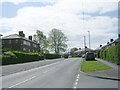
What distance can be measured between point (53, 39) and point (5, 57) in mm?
86128

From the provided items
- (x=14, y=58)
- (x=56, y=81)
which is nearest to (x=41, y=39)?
(x=14, y=58)

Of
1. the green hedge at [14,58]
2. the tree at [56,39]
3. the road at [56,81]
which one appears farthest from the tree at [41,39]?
the road at [56,81]

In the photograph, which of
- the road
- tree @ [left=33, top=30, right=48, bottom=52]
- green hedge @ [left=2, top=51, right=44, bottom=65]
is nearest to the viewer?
the road

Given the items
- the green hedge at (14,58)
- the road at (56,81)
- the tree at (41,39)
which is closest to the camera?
the road at (56,81)

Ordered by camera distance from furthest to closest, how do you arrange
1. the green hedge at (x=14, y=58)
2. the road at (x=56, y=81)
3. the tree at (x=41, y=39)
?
the tree at (x=41, y=39), the green hedge at (x=14, y=58), the road at (x=56, y=81)

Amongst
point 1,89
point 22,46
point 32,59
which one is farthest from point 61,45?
point 1,89

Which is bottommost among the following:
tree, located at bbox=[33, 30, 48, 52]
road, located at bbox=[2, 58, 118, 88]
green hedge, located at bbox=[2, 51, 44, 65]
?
road, located at bbox=[2, 58, 118, 88]

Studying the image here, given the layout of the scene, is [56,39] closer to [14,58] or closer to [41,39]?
[41,39]

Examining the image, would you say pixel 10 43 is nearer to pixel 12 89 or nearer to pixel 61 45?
pixel 61 45

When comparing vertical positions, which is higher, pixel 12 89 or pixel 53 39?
pixel 53 39

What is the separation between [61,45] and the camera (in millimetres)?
138875

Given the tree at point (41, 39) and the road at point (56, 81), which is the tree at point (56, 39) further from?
the road at point (56, 81)

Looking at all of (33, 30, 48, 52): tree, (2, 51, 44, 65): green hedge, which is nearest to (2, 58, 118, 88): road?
(2, 51, 44, 65): green hedge

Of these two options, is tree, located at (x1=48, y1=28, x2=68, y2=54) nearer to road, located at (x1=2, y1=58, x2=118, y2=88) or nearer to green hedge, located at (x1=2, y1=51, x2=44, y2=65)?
green hedge, located at (x1=2, y1=51, x2=44, y2=65)
